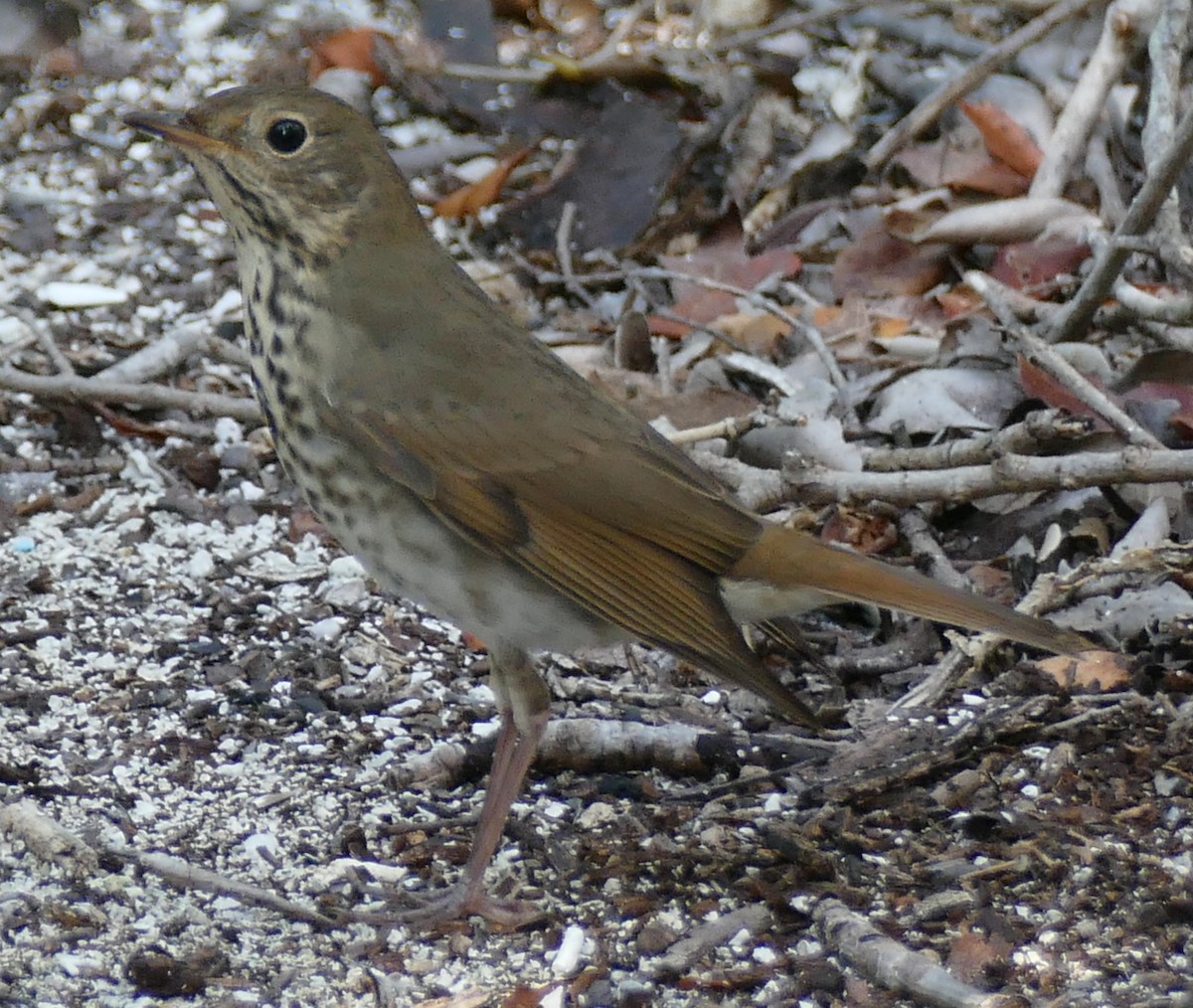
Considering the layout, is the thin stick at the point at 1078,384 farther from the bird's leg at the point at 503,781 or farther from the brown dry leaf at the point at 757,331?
the bird's leg at the point at 503,781

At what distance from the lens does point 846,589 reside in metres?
2.90

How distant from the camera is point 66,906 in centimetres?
274

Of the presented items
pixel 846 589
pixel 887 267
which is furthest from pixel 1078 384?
pixel 887 267

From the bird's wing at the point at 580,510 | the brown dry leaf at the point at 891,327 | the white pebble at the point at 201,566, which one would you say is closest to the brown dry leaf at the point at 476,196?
the brown dry leaf at the point at 891,327

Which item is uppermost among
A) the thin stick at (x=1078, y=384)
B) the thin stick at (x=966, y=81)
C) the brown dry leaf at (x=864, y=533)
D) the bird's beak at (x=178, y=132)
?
the thin stick at (x=966, y=81)

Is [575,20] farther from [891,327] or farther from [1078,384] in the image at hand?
[1078,384]

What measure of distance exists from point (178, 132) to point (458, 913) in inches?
56.9

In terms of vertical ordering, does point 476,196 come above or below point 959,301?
above

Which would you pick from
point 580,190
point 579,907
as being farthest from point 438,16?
point 579,907

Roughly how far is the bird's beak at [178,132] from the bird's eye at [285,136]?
0.09 meters

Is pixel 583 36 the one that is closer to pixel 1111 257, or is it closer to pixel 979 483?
pixel 1111 257

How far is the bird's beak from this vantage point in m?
3.05

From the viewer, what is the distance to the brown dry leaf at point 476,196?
17.2 feet

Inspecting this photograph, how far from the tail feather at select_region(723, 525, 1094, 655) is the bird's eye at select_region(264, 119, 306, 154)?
3.55 feet
